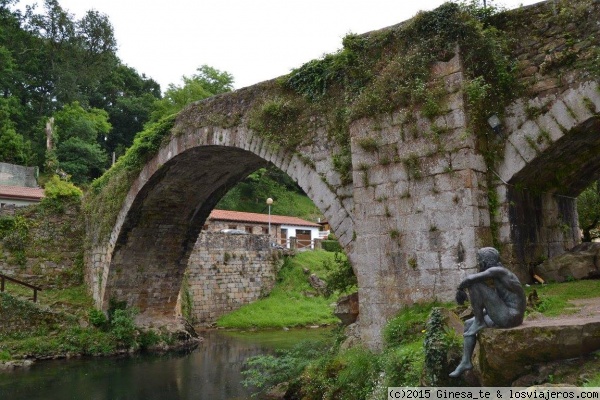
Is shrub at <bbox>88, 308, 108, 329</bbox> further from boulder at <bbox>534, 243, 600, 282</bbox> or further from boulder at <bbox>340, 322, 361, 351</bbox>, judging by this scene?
boulder at <bbox>534, 243, 600, 282</bbox>

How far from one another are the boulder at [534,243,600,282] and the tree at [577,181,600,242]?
3746 mm

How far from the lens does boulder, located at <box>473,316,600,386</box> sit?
3.72 meters

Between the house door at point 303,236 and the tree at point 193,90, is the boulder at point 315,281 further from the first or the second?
the tree at point 193,90

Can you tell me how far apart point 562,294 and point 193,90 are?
90.6 ft

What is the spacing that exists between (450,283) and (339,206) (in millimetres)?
2226

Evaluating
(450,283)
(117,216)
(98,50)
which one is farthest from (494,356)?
(98,50)

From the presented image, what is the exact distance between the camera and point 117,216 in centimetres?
1359

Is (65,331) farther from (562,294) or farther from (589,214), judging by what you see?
(589,214)

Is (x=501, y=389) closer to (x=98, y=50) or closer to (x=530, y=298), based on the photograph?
(x=530, y=298)

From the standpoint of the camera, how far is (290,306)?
→ 2017 cm

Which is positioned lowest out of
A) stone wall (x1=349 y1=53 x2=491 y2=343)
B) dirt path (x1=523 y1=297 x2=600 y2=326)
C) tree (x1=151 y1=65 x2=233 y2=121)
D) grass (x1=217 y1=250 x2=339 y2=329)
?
grass (x1=217 y1=250 x2=339 y2=329)

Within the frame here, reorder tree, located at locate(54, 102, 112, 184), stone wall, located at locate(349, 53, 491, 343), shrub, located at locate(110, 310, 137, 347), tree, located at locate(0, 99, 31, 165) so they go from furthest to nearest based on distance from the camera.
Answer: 1. tree, located at locate(54, 102, 112, 184)
2. tree, located at locate(0, 99, 31, 165)
3. shrub, located at locate(110, 310, 137, 347)
4. stone wall, located at locate(349, 53, 491, 343)

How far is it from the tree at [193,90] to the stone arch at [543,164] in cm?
2380

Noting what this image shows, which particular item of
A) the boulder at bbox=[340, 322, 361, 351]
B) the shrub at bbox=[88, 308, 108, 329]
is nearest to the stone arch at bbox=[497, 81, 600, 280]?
the boulder at bbox=[340, 322, 361, 351]
